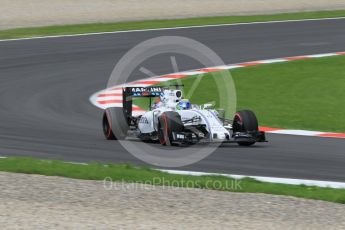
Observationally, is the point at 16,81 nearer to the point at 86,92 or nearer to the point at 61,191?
the point at 86,92

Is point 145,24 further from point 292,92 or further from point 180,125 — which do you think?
point 180,125

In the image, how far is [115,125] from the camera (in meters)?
14.5

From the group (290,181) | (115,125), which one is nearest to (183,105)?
(115,125)

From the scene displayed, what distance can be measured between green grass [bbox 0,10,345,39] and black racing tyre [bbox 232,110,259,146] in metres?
16.4

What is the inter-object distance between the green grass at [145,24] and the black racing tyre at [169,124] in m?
16.1

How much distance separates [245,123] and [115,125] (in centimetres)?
220

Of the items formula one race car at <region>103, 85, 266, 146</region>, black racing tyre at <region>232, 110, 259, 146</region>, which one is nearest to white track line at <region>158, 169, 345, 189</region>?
formula one race car at <region>103, 85, 266, 146</region>

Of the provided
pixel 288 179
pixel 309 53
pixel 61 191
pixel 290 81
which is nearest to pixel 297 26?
pixel 309 53

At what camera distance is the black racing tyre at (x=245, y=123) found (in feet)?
44.3

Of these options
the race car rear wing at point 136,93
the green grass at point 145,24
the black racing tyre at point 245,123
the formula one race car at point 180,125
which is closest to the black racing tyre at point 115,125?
the formula one race car at point 180,125

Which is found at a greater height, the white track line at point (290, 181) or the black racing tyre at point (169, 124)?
the black racing tyre at point (169, 124)

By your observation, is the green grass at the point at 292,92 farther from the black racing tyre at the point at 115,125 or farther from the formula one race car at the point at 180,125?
the black racing tyre at the point at 115,125

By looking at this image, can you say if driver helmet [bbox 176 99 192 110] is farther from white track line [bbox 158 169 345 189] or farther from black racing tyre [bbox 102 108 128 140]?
white track line [bbox 158 169 345 189]

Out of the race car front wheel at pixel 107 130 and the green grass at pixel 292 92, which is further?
the green grass at pixel 292 92
